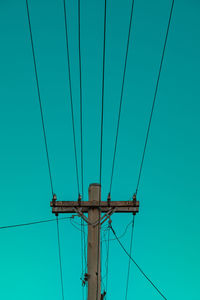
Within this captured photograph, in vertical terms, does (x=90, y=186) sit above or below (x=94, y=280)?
above

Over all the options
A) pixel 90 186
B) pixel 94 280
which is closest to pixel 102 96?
pixel 90 186

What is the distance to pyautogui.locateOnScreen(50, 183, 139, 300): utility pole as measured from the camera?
7234 mm

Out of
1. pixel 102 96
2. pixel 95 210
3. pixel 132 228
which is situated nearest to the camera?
pixel 102 96

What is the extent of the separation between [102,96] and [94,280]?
371 centimetres

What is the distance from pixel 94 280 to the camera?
7.21 m

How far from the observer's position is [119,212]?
8141mm

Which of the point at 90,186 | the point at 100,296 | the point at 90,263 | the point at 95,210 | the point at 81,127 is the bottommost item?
the point at 100,296

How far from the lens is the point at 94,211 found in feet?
25.8

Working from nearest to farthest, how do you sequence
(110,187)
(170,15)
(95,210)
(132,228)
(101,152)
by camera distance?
(170,15), (101,152), (95,210), (110,187), (132,228)

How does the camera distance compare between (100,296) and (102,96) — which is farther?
(100,296)

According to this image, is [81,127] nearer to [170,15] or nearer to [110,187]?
[110,187]

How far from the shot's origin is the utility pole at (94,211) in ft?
23.7

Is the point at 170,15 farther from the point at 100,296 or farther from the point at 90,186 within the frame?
the point at 100,296

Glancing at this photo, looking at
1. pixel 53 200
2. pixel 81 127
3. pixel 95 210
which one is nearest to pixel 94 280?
pixel 95 210
